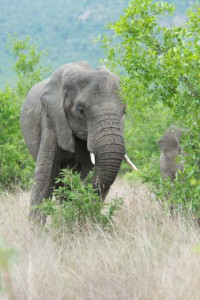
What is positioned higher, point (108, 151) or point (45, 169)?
point (108, 151)

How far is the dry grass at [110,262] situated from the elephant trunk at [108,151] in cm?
53

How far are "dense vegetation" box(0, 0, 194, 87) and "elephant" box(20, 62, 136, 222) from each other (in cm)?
8724

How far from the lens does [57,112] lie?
852 centimetres

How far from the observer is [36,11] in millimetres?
125688

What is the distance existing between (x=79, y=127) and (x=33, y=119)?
4.34ft

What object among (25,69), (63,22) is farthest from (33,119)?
(63,22)

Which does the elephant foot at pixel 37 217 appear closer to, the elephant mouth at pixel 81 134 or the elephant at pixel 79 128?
the elephant at pixel 79 128

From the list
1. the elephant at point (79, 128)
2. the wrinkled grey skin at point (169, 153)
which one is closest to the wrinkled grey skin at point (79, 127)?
the elephant at point (79, 128)

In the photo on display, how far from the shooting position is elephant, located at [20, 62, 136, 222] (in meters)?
7.76

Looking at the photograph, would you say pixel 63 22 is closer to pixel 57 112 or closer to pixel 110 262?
pixel 57 112

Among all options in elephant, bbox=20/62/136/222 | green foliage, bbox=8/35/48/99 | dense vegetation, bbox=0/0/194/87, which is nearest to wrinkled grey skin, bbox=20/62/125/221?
elephant, bbox=20/62/136/222

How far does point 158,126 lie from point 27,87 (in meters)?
5.72

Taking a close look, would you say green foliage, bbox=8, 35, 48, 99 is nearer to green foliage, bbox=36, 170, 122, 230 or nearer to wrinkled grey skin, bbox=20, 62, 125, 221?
wrinkled grey skin, bbox=20, 62, 125, 221

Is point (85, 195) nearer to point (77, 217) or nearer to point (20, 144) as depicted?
point (77, 217)
